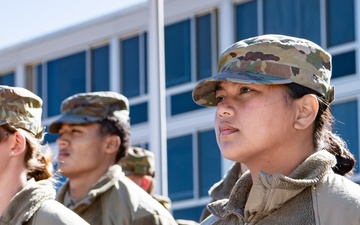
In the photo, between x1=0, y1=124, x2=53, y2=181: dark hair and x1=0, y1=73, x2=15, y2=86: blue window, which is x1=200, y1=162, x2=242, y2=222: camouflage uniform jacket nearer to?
x1=0, y1=124, x2=53, y2=181: dark hair

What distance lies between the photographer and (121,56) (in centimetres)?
2677

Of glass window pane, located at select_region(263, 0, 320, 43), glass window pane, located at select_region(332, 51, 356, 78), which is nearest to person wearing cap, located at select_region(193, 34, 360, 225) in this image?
glass window pane, located at select_region(332, 51, 356, 78)

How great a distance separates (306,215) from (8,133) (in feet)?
6.18

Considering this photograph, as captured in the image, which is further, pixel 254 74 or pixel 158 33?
pixel 158 33

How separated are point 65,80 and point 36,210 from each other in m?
22.4

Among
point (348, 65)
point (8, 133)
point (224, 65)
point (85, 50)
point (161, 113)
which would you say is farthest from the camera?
point (85, 50)

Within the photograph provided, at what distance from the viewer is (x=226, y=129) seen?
196 inches

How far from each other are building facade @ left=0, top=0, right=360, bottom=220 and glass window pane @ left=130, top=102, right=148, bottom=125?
0.06ft

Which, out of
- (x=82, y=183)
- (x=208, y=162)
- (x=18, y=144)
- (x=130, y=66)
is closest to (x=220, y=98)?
(x=18, y=144)

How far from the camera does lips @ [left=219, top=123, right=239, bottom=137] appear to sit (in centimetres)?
497

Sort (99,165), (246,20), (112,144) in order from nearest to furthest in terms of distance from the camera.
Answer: (99,165), (112,144), (246,20)

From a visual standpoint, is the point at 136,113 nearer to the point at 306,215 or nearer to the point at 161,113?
the point at 161,113

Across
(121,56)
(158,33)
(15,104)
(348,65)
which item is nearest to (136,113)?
→ (121,56)

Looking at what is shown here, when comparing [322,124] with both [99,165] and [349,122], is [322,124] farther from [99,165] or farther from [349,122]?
[349,122]
